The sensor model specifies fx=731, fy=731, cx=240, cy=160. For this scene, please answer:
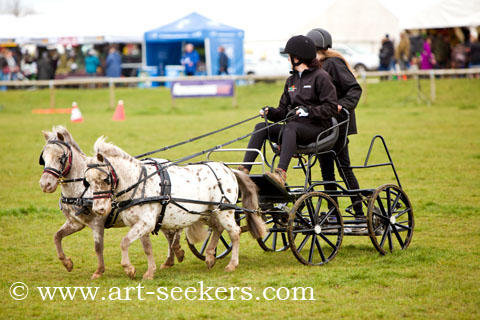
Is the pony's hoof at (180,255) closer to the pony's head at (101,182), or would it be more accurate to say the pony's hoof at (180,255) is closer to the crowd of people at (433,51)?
the pony's head at (101,182)

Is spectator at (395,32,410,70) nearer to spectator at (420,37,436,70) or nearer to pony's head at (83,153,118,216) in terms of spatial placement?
spectator at (420,37,436,70)

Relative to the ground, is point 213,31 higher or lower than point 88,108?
higher

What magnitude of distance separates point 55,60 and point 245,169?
95.4ft

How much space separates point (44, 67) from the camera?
34844mm

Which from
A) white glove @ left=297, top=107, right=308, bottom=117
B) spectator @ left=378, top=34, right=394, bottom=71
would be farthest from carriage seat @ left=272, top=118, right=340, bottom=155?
spectator @ left=378, top=34, right=394, bottom=71

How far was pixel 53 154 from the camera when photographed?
7176 millimetres

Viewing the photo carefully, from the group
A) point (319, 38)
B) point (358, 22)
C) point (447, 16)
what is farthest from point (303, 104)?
point (358, 22)

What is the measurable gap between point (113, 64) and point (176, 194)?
2747 cm

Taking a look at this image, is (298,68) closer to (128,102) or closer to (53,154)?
(53,154)

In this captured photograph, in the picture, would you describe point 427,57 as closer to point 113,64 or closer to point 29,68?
point 113,64

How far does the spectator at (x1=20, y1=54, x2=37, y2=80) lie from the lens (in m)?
36.2

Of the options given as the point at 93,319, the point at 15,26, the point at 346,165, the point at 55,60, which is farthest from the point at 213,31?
the point at 93,319

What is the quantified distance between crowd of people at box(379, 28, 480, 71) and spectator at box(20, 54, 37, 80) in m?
16.8

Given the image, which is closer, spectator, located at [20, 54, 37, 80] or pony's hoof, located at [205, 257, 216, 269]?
pony's hoof, located at [205, 257, 216, 269]
